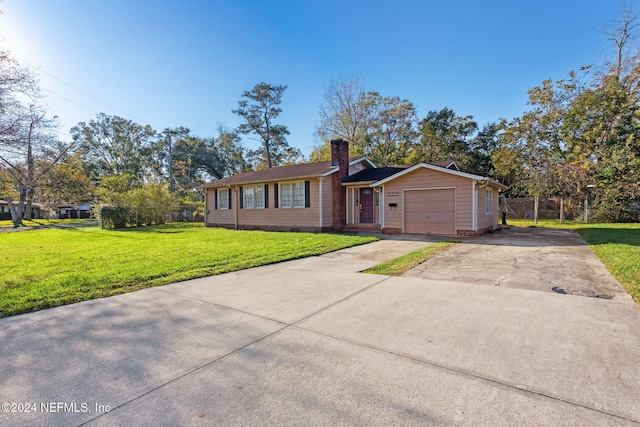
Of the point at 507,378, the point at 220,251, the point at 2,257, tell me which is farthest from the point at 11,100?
the point at 507,378

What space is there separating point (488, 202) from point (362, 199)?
562 centimetres

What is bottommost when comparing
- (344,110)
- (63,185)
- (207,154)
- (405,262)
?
(405,262)

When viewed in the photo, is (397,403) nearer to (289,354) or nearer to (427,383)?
(427,383)

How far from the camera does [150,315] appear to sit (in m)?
3.85

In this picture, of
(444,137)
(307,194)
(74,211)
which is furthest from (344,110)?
(74,211)

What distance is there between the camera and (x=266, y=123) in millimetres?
36438

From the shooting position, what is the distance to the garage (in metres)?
12.5

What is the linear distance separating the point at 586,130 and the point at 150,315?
98.1ft

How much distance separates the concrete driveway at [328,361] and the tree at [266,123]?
3343 cm

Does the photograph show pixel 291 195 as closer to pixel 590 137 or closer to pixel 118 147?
pixel 590 137

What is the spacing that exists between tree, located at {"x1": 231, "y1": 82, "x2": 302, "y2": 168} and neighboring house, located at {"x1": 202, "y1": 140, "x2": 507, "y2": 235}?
61.5ft

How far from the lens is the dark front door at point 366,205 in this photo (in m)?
15.3

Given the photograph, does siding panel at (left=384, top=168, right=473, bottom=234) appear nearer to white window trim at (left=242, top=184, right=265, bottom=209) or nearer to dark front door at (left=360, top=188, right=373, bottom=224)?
dark front door at (left=360, top=188, right=373, bottom=224)

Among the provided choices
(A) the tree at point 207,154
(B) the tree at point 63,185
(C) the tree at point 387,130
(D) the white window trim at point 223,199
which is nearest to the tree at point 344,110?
(C) the tree at point 387,130
